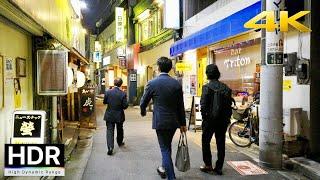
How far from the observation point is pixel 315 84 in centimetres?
918

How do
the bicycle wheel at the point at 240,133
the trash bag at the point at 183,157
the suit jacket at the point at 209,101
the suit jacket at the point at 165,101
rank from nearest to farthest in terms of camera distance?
the suit jacket at the point at 165,101 → the trash bag at the point at 183,157 → the suit jacket at the point at 209,101 → the bicycle wheel at the point at 240,133

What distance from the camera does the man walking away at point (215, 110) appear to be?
7.67 meters

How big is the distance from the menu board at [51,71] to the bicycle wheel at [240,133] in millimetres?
5443

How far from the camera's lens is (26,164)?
4375 mm

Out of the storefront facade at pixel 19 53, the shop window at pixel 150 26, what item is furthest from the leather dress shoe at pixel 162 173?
the shop window at pixel 150 26

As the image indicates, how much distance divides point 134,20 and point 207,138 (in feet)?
82.5

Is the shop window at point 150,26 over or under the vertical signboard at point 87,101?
over

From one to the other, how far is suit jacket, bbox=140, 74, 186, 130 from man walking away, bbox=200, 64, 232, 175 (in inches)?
34.2

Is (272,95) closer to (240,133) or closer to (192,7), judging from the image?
(240,133)

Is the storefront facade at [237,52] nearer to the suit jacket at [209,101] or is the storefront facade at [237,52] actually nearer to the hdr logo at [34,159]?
the suit jacket at [209,101]

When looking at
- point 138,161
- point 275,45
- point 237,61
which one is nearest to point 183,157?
point 138,161

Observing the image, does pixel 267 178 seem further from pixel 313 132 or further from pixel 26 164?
pixel 26 164

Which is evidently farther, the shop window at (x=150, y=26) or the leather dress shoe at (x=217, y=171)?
the shop window at (x=150, y=26)

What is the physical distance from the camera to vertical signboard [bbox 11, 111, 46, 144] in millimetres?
5379
